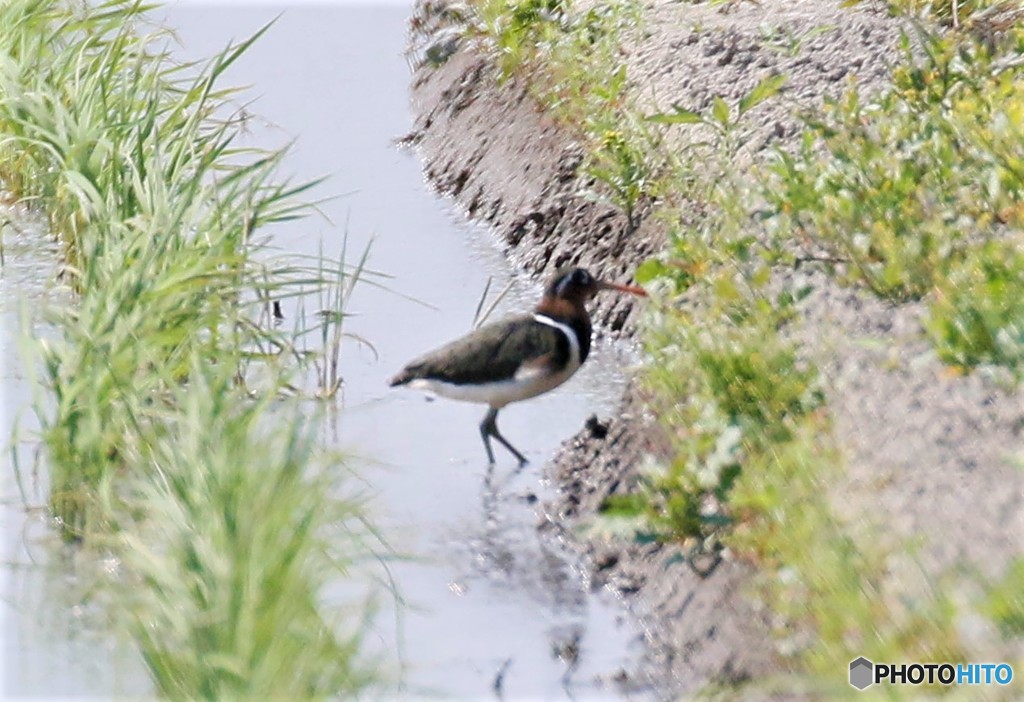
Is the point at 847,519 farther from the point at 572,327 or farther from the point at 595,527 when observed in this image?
the point at 572,327

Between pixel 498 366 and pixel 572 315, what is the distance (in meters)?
0.48

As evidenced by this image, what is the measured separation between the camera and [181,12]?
48.1 ft

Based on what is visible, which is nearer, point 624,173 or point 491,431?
point 491,431

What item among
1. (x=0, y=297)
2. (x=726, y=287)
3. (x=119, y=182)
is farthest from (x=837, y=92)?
(x=0, y=297)

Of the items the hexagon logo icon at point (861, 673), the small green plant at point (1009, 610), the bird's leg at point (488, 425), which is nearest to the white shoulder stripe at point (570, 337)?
the bird's leg at point (488, 425)

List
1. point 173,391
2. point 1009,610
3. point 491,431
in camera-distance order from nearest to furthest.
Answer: point 1009,610, point 173,391, point 491,431

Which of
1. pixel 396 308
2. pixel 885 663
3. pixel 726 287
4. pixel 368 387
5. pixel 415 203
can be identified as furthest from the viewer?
pixel 415 203

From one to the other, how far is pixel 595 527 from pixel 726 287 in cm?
109

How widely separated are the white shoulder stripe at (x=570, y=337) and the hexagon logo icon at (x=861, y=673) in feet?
10.3

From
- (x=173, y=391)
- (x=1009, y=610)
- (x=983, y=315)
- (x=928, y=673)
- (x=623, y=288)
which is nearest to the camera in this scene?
(x=1009, y=610)

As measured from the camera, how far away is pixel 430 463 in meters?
6.73

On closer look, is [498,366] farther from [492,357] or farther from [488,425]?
[488,425]

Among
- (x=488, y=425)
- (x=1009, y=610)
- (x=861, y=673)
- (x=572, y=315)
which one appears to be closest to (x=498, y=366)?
(x=488, y=425)

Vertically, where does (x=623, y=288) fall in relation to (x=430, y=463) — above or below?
above
